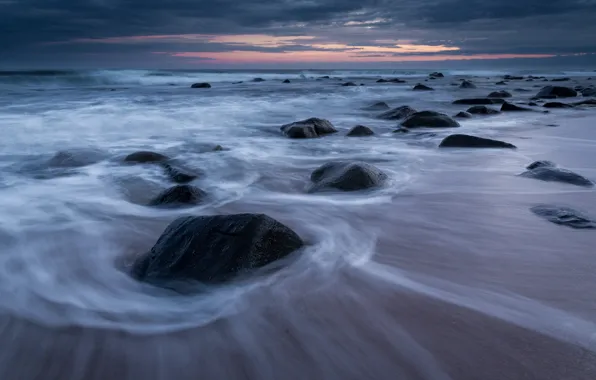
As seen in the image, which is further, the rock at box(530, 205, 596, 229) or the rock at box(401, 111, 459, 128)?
the rock at box(401, 111, 459, 128)

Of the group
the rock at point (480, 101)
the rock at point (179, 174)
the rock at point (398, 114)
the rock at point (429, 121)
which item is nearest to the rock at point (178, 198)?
the rock at point (179, 174)

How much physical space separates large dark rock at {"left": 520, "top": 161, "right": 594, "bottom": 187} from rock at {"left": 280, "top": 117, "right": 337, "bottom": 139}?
3807 mm

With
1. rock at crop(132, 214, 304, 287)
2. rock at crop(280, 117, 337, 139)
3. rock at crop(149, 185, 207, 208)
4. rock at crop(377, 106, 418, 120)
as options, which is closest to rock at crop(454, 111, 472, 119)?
rock at crop(377, 106, 418, 120)

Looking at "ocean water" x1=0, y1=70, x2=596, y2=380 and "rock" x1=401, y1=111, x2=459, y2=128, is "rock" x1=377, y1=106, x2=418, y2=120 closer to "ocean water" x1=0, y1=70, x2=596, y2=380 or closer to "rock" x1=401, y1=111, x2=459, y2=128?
"rock" x1=401, y1=111, x2=459, y2=128

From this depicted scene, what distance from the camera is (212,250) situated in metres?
2.43

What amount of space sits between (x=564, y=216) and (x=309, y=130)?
16.1 ft

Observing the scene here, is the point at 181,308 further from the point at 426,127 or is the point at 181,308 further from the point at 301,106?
the point at 301,106

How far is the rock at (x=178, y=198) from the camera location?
3746 millimetres

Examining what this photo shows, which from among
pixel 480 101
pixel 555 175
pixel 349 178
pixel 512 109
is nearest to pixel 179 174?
pixel 349 178

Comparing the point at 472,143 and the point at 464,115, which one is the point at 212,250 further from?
the point at 464,115

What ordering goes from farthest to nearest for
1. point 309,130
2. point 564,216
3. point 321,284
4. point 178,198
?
1. point 309,130
2. point 178,198
3. point 564,216
4. point 321,284

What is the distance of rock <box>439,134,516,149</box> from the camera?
616cm

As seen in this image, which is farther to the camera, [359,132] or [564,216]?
[359,132]

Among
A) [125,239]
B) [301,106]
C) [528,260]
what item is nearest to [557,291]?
[528,260]
